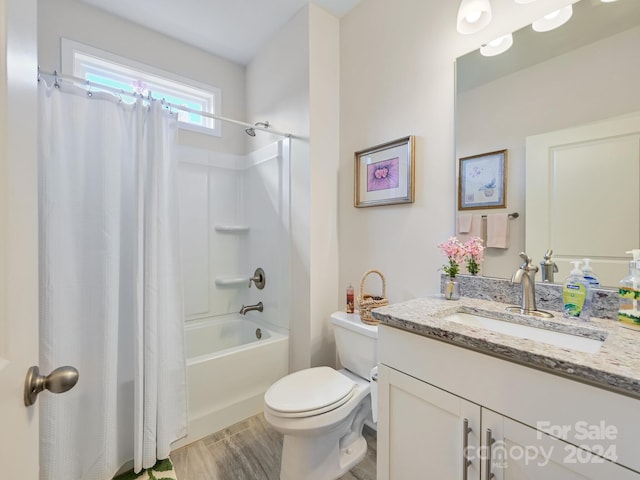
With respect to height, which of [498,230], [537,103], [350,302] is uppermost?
[537,103]

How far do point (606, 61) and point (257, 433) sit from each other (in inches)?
95.5

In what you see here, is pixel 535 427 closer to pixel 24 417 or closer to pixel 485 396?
pixel 485 396

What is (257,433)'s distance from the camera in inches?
69.2

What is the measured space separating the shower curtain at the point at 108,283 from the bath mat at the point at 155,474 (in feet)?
0.16

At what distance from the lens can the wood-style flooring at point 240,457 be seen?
57.2 inches

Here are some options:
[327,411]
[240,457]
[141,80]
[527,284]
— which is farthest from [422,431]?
[141,80]

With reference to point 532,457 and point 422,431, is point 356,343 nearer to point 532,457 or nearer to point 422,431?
point 422,431

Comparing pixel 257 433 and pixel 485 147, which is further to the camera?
pixel 257 433

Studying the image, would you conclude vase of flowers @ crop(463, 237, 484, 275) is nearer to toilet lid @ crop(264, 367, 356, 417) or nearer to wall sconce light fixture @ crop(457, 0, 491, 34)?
toilet lid @ crop(264, 367, 356, 417)

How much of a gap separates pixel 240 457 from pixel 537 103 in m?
2.24

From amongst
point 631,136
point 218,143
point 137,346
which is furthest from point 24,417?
point 218,143

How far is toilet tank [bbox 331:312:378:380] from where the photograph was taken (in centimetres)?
149

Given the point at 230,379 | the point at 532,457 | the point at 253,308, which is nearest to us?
the point at 532,457

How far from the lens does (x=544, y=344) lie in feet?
2.47
